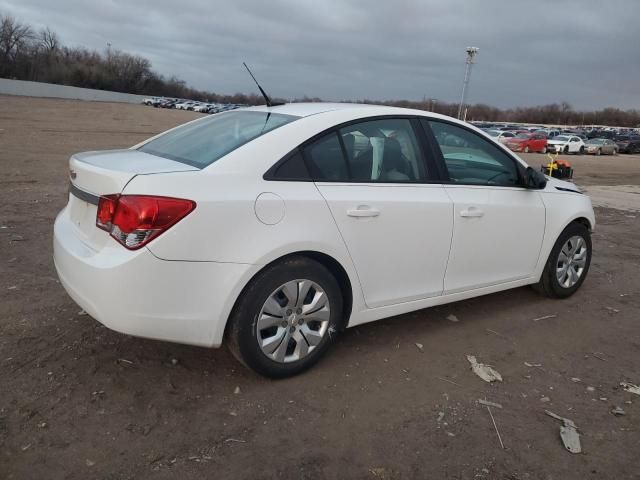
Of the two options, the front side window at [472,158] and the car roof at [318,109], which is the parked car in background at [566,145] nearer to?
the front side window at [472,158]

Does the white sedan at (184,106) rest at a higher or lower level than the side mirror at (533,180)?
lower

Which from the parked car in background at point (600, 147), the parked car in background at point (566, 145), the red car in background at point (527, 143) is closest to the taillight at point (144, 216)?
the red car in background at point (527, 143)

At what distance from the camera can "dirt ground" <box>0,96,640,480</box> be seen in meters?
2.57

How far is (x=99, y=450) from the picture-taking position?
2.57 metres

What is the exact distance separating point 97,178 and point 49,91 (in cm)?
7800

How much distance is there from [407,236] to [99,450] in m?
2.15

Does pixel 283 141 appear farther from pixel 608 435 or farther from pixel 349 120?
pixel 608 435

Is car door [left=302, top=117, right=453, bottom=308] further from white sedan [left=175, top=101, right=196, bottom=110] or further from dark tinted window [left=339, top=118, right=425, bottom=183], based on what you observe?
white sedan [left=175, top=101, right=196, bottom=110]

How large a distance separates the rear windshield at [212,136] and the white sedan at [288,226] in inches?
0.7

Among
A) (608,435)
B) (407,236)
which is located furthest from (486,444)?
(407,236)

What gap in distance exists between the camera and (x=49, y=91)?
232 feet

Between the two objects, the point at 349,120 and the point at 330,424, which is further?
the point at 349,120

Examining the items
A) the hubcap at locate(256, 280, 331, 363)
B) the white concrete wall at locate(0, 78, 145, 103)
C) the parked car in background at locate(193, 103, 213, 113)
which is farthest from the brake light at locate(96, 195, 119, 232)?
the parked car in background at locate(193, 103, 213, 113)

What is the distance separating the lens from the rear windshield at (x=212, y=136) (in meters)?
3.18
